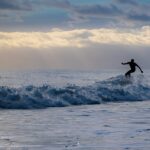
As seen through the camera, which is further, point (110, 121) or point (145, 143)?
point (110, 121)

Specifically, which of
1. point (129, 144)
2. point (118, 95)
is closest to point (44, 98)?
point (118, 95)

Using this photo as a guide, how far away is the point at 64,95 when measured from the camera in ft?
75.9

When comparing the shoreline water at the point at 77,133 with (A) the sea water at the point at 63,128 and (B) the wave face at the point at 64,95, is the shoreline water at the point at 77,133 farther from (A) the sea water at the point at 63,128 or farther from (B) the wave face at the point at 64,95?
(B) the wave face at the point at 64,95

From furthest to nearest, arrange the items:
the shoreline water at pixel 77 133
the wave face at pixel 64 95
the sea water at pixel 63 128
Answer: the wave face at pixel 64 95 < the sea water at pixel 63 128 < the shoreline water at pixel 77 133

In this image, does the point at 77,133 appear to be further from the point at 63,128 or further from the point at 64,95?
the point at 64,95

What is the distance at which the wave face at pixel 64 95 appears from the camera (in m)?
20.4

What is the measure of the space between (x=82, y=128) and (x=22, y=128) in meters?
1.61

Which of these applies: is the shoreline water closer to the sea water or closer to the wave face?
the sea water

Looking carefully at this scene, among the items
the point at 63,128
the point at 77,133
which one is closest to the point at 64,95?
the point at 63,128

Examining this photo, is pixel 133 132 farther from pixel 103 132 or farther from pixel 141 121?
pixel 141 121

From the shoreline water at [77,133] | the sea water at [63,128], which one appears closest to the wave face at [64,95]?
the sea water at [63,128]

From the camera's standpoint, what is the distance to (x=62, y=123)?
13.0m

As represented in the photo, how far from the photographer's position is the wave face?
20406mm

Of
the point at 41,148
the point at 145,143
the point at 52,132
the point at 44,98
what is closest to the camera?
the point at 41,148
